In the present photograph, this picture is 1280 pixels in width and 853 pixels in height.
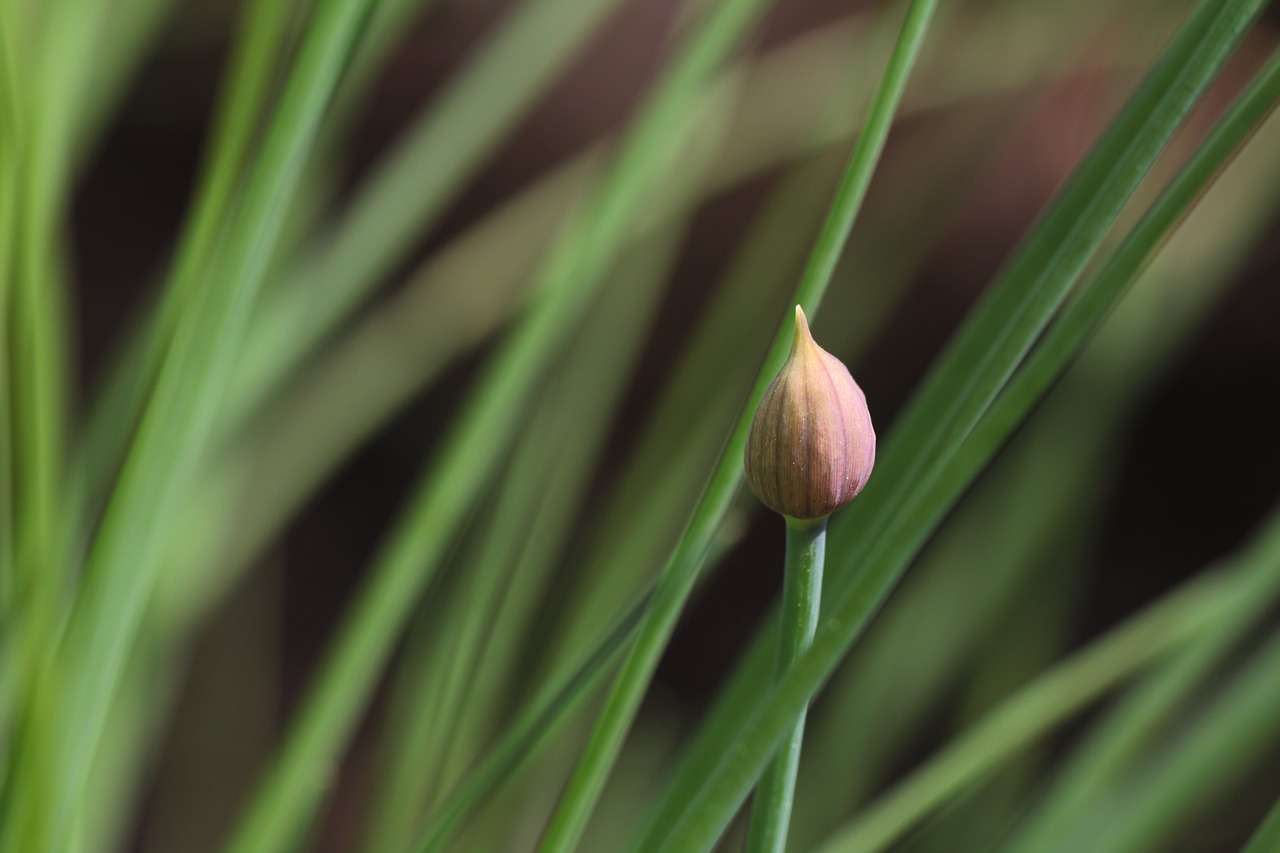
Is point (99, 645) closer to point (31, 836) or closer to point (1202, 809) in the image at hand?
point (31, 836)

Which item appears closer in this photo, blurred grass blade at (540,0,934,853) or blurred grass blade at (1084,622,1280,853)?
blurred grass blade at (540,0,934,853)

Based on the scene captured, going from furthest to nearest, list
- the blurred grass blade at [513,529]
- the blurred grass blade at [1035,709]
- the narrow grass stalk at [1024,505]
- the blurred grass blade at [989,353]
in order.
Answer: the narrow grass stalk at [1024,505] → the blurred grass blade at [513,529] → the blurred grass blade at [1035,709] → the blurred grass blade at [989,353]

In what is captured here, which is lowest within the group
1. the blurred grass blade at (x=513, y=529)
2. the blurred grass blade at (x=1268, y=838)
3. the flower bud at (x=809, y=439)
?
the blurred grass blade at (x=513, y=529)

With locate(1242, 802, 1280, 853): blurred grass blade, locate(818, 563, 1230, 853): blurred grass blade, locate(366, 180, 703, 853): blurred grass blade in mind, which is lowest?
locate(366, 180, 703, 853): blurred grass blade

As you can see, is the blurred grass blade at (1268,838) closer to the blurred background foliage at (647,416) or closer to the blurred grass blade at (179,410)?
the blurred background foliage at (647,416)

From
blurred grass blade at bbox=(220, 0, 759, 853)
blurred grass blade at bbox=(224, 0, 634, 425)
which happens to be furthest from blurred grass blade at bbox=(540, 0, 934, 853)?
blurred grass blade at bbox=(224, 0, 634, 425)

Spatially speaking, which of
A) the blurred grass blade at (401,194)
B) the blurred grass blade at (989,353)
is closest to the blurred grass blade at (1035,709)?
the blurred grass blade at (989,353)

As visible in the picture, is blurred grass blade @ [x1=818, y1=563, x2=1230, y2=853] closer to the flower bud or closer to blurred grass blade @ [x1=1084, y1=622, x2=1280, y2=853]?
blurred grass blade @ [x1=1084, y1=622, x2=1280, y2=853]
